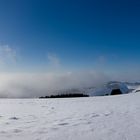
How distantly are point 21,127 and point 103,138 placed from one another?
79.9 inches

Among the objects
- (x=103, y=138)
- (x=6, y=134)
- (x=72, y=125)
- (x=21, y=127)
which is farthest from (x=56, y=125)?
(x=103, y=138)

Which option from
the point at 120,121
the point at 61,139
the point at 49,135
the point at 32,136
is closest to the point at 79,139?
the point at 61,139

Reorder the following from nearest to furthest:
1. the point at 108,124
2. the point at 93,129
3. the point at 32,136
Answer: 1. the point at 32,136
2. the point at 93,129
3. the point at 108,124

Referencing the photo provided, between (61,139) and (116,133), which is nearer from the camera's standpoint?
(61,139)

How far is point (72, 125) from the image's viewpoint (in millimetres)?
4891

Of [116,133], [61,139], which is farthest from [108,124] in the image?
[61,139]

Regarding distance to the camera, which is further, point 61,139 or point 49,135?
point 49,135

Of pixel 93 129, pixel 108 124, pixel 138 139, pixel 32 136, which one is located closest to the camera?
pixel 138 139

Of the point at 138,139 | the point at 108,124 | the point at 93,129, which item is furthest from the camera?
the point at 108,124

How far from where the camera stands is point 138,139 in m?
3.63

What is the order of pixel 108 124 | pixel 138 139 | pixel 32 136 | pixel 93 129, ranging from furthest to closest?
pixel 108 124
pixel 93 129
pixel 32 136
pixel 138 139

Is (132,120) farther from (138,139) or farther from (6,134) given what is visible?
(6,134)

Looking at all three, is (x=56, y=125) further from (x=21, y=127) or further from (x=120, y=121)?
(x=120, y=121)

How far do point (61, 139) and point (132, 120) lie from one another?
83.3 inches
